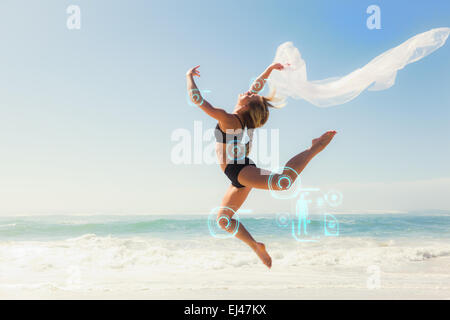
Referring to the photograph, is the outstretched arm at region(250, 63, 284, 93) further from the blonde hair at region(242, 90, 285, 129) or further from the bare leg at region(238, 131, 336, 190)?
the bare leg at region(238, 131, 336, 190)

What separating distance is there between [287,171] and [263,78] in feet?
3.71

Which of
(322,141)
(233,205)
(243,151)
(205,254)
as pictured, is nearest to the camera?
(322,141)

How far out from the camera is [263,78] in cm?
390

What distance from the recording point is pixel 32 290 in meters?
6.58

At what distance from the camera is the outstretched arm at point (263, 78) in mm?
3817

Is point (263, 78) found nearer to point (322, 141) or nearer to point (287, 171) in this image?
point (322, 141)

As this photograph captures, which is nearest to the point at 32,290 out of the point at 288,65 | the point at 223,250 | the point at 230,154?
the point at 230,154

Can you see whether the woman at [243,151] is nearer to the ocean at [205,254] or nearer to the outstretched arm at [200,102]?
the outstretched arm at [200,102]

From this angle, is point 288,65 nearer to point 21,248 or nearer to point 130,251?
point 130,251

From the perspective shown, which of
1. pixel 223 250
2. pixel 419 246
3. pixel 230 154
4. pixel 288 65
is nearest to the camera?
pixel 230 154

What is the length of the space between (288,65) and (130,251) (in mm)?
9771

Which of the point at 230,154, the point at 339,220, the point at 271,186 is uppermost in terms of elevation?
the point at 230,154

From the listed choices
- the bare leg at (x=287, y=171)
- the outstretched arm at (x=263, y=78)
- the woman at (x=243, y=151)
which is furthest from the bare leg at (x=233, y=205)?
the outstretched arm at (x=263, y=78)

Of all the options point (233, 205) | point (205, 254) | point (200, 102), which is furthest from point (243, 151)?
point (205, 254)
